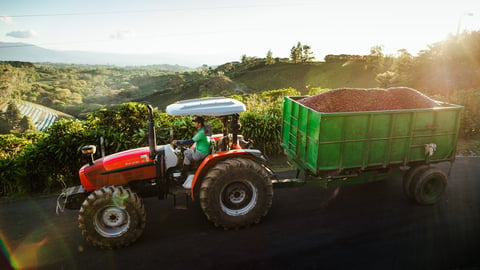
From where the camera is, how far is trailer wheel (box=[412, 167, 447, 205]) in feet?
20.9

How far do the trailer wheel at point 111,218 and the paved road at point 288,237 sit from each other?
0.22 meters

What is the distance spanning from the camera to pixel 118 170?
17.9 feet

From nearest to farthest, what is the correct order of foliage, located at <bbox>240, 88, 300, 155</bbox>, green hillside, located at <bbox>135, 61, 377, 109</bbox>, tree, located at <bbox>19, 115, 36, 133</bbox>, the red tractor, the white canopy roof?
the red tractor → the white canopy roof → foliage, located at <bbox>240, 88, 300, 155</bbox> → tree, located at <bbox>19, 115, 36, 133</bbox> → green hillside, located at <bbox>135, 61, 377, 109</bbox>

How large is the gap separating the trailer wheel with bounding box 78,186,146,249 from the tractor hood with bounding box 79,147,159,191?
15.2 inches

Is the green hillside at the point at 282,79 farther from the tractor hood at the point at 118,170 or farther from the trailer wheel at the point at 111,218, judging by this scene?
the trailer wheel at the point at 111,218

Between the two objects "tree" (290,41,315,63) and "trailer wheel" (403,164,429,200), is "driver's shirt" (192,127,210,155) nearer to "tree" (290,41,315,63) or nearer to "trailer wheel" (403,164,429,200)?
"trailer wheel" (403,164,429,200)

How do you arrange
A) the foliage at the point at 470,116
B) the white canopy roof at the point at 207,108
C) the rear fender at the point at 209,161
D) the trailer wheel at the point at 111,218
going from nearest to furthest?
the trailer wheel at the point at 111,218 < the white canopy roof at the point at 207,108 < the rear fender at the point at 209,161 < the foliage at the point at 470,116

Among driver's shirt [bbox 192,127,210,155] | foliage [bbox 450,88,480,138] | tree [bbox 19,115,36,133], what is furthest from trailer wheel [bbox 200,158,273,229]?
tree [bbox 19,115,36,133]

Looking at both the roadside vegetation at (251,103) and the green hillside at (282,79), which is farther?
the green hillside at (282,79)

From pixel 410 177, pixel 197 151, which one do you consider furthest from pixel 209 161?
pixel 410 177

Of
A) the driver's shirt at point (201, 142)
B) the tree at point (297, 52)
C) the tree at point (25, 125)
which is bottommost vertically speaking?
the tree at point (25, 125)

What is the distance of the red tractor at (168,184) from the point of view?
502 centimetres

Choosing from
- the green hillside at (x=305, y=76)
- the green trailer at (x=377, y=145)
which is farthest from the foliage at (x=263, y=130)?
the green hillside at (x=305, y=76)

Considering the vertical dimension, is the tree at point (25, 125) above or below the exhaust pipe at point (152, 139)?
below
